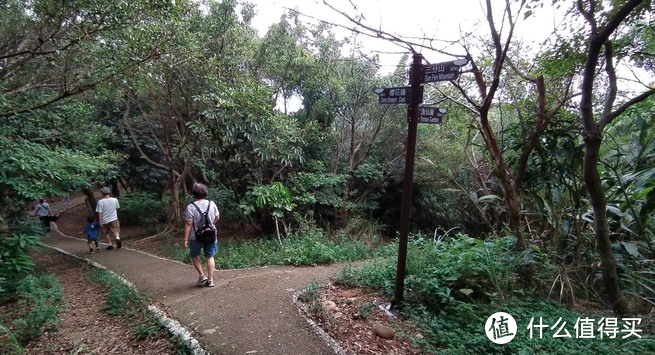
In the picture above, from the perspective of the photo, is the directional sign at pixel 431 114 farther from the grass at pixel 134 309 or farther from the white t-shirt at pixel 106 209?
the white t-shirt at pixel 106 209

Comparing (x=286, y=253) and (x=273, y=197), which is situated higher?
(x=273, y=197)

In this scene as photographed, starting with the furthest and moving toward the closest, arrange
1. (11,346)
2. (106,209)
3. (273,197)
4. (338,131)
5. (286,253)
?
(338,131), (273,197), (106,209), (286,253), (11,346)

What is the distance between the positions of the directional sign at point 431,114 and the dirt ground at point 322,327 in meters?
2.18

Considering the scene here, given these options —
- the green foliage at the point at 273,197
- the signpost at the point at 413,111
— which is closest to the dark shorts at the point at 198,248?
the signpost at the point at 413,111

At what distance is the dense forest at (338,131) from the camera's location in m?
3.93

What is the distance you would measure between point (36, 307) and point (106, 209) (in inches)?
146

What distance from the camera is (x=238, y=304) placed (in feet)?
12.9

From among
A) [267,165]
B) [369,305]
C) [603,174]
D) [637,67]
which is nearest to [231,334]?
[369,305]

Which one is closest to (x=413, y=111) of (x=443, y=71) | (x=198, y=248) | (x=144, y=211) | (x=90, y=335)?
(x=443, y=71)

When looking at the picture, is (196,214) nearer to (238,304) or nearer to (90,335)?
(238,304)

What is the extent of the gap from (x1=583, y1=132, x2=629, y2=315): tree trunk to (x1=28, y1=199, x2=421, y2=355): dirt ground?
7.31 ft

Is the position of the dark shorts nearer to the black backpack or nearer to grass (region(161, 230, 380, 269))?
the black backpack

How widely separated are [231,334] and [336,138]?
8.16m

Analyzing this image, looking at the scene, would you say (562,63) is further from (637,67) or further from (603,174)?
(637,67)
